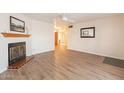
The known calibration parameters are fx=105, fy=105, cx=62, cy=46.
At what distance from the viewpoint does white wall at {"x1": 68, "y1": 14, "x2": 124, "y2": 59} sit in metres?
5.02

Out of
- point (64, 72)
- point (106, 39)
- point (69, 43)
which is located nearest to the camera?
point (64, 72)

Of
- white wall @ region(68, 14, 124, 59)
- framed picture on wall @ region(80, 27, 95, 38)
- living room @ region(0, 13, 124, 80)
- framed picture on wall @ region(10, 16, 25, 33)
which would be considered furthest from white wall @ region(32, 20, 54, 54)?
framed picture on wall @ region(80, 27, 95, 38)

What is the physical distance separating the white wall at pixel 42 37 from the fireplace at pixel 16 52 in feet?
5.16

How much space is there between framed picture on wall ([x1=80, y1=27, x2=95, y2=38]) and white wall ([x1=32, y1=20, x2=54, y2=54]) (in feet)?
7.60

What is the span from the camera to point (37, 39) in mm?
6656

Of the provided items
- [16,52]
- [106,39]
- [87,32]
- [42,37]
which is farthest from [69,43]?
[16,52]

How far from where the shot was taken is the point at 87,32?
6898mm

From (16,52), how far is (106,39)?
4517 millimetres

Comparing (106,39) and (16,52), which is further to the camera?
(106,39)

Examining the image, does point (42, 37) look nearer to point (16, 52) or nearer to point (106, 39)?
point (16, 52)

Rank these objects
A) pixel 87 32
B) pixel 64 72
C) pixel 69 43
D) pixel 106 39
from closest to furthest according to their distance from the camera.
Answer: pixel 64 72 < pixel 106 39 < pixel 87 32 < pixel 69 43

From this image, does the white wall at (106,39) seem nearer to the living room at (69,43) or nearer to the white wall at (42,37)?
the living room at (69,43)
